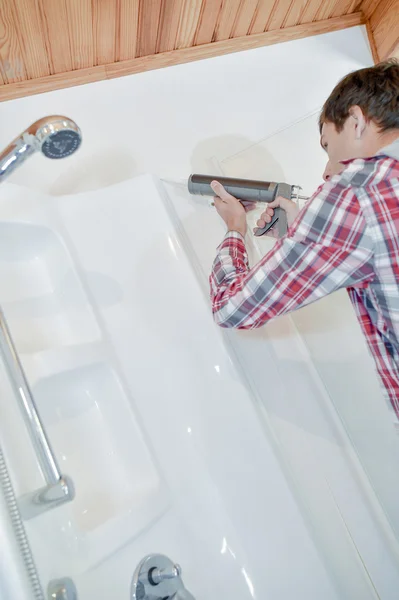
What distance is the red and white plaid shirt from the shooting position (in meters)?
0.82

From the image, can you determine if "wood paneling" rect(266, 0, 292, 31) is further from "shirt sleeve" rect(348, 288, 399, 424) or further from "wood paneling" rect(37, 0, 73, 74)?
"shirt sleeve" rect(348, 288, 399, 424)

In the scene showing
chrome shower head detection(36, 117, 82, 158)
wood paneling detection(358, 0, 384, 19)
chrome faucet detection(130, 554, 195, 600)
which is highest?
wood paneling detection(358, 0, 384, 19)

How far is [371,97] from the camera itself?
0.95m

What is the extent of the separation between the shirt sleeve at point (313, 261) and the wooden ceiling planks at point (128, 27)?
843 mm

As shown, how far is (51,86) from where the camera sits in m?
1.47

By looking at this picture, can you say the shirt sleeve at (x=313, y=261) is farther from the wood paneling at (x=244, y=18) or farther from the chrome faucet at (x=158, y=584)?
the wood paneling at (x=244, y=18)

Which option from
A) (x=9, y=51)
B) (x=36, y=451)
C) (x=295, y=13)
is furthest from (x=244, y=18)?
(x=36, y=451)

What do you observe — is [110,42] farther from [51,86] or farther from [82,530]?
[82,530]

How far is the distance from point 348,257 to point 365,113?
11.4 inches

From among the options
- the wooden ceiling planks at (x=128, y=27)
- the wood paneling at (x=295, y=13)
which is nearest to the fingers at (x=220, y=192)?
the wooden ceiling planks at (x=128, y=27)

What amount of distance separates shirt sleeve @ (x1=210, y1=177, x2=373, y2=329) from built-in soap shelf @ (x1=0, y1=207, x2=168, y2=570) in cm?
43

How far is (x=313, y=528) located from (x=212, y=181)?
759mm

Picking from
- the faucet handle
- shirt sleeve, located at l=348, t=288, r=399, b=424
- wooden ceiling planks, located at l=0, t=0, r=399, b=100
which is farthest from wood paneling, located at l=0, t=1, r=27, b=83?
the faucet handle

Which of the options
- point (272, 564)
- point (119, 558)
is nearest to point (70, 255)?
point (119, 558)
